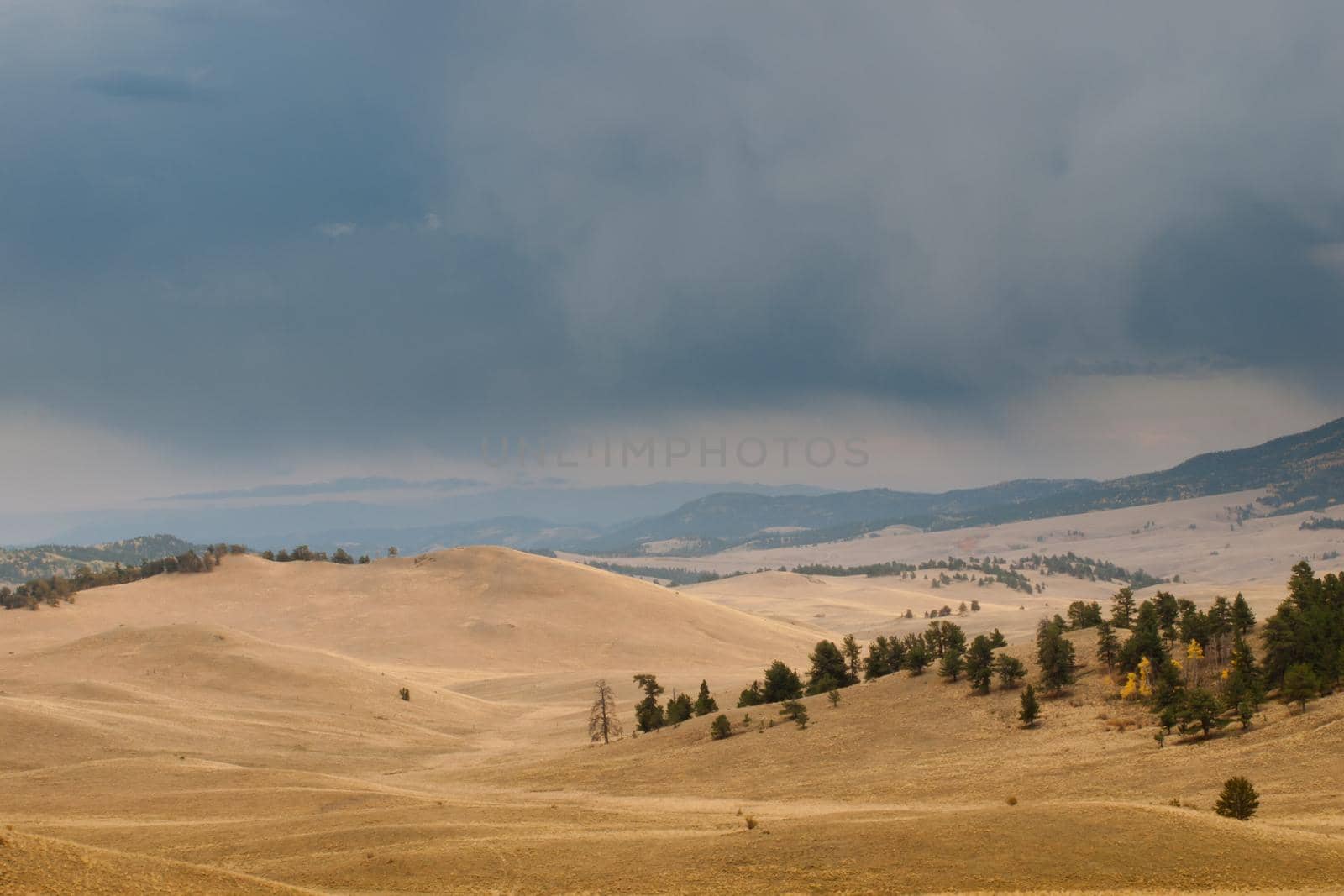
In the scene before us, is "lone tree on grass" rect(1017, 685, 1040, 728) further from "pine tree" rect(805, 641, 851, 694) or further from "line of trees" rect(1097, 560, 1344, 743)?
"pine tree" rect(805, 641, 851, 694)

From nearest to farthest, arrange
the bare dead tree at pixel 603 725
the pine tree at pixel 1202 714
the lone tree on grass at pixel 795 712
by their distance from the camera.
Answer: the pine tree at pixel 1202 714 → the lone tree on grass at pixel 795 712 → the bare dead tree at pixel 603 725

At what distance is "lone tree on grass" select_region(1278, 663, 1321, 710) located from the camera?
149 feet

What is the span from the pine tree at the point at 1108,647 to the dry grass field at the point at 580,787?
4.31 feet

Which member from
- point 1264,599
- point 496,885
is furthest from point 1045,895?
point 1264,599

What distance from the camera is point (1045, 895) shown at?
24.3 m

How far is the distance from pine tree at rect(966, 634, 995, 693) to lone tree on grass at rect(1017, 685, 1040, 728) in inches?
209

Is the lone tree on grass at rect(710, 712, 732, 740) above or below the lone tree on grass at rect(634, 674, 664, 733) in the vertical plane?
above

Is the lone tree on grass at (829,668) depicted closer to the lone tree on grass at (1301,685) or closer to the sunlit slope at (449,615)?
the lone tree on grass at (1301,685)

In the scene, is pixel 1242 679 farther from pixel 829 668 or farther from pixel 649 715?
pixel 649 715

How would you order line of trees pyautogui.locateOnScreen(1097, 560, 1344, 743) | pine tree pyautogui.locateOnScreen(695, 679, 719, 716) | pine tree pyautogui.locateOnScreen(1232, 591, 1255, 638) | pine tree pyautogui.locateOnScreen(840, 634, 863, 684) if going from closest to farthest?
line of trees pyautogui.locateOnScreen(1097, 560, 1344, 743), pine tree pyautogui.locateOnScreen(1232, 591, 1255, 638), pine tree pyautogui.locateOnScreen(695, 679, 719, 716), pine tree pyautogui.locateOnScreen(840, 634, 863, 684)

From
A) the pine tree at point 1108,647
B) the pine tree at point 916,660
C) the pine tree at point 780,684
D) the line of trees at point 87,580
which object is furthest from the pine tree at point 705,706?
the line of trees at point 87,580

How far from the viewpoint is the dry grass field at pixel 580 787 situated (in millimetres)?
26391

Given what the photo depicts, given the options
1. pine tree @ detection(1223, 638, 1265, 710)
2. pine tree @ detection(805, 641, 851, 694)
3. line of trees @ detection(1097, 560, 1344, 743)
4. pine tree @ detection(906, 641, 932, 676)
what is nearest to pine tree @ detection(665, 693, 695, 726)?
pine tree @ detection(805, 641, 851, 694)

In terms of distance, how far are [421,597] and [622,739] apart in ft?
352
